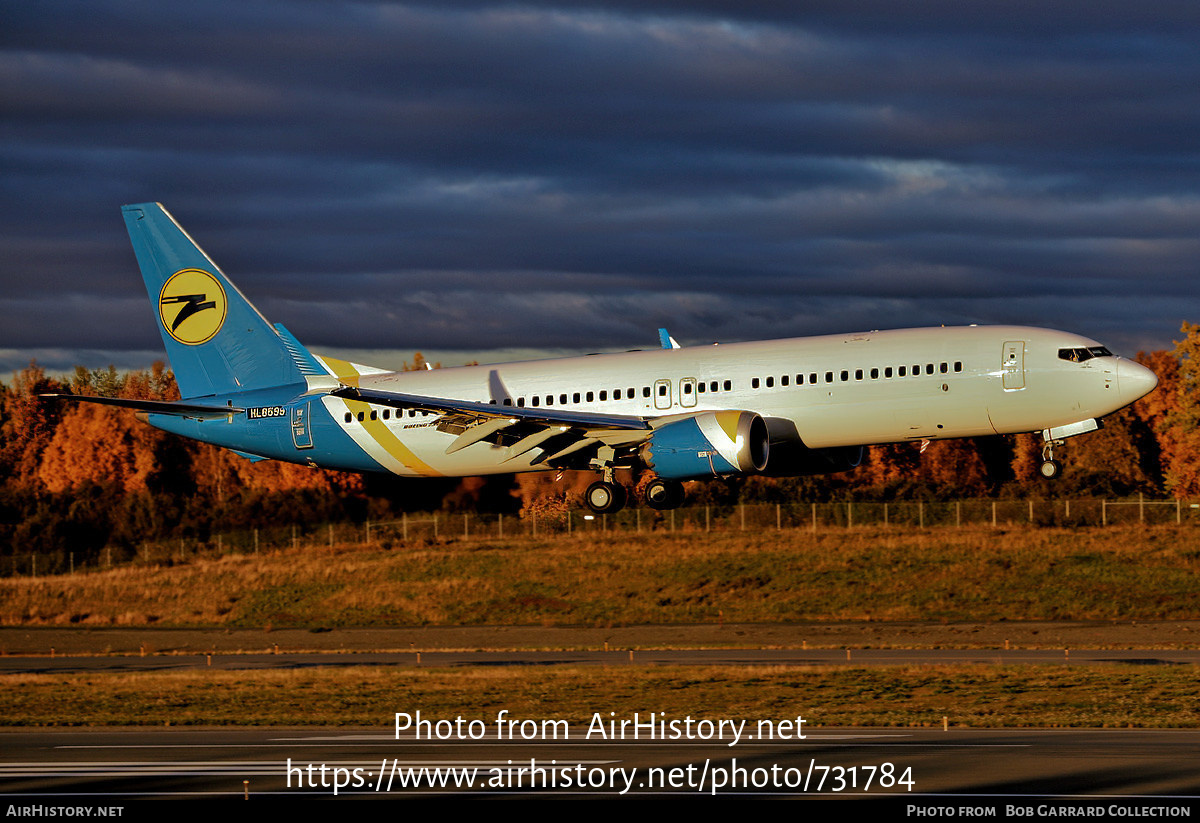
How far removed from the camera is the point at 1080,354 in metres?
43.7

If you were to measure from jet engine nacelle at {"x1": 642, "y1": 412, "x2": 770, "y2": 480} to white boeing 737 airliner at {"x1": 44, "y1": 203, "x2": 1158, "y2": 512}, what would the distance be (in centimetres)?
5

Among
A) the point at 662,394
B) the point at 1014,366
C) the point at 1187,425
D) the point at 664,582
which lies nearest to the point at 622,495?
the point at 662,394

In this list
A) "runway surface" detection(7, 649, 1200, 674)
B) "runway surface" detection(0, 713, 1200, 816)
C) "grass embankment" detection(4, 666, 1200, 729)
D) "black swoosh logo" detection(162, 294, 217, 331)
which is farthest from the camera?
"black swoosh logo" detection(162, 294, 217, 331)

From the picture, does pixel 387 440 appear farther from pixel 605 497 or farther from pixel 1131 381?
pixel 1131 381

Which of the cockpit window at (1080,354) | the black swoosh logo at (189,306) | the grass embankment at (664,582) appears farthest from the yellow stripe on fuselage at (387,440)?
the grass embankment at (664,582)

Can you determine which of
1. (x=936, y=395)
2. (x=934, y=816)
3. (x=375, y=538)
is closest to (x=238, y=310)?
(x=936, y=395)

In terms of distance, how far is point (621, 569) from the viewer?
84062 mm

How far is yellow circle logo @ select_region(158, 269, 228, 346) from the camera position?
58469 mm

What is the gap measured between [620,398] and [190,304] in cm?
2039

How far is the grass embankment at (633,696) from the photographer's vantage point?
4072cm

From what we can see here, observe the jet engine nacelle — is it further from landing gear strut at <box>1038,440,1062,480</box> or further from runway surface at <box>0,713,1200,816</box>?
runway surface at <box>0,713,1200,816</box>

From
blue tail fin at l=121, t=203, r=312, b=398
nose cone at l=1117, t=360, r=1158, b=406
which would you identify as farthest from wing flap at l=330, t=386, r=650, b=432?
nose cone at l=1117, t=360, r=1158, b=406

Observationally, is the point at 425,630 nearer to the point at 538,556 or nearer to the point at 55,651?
the point at 538,556

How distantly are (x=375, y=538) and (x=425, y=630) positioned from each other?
633 inches
